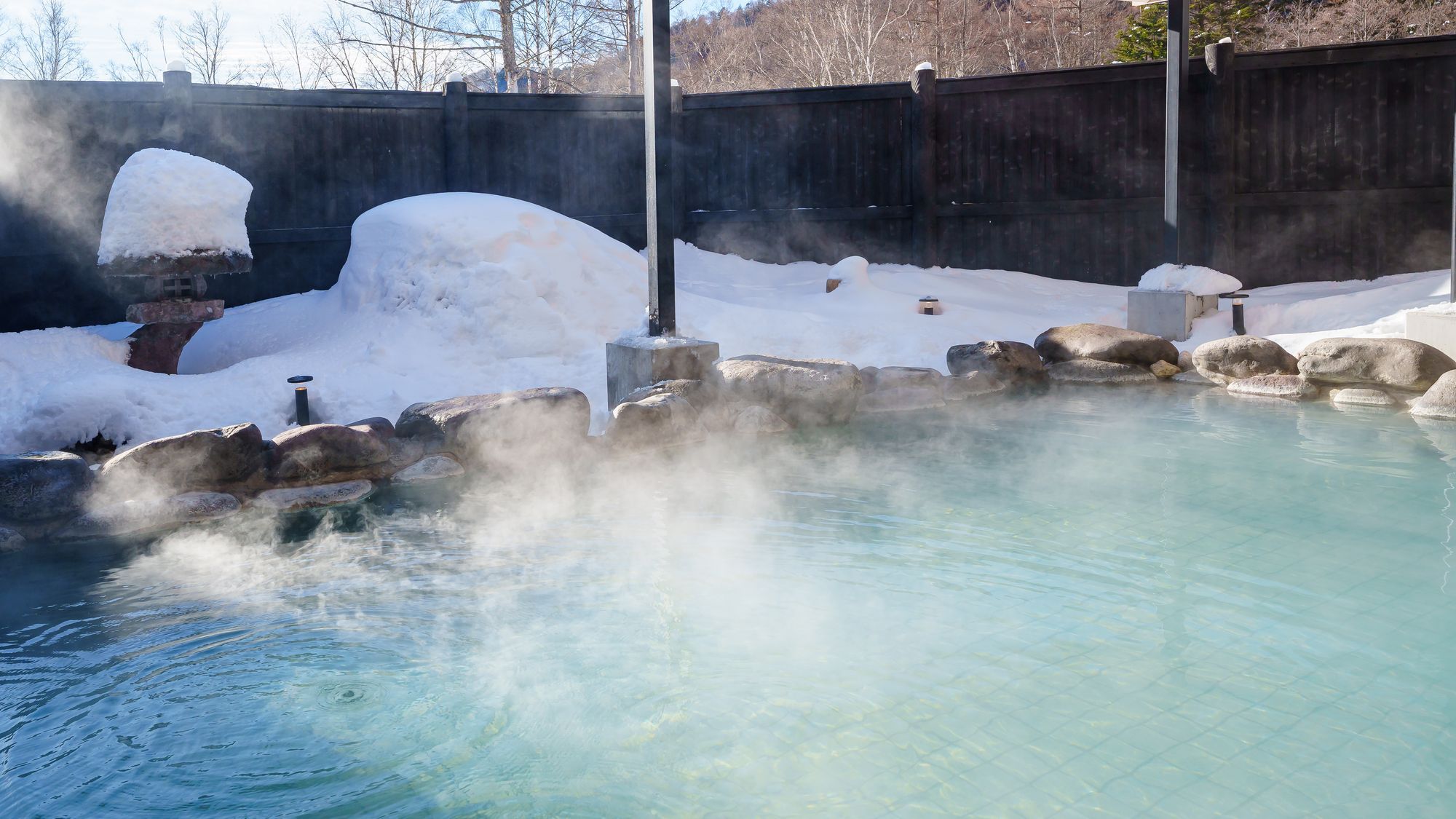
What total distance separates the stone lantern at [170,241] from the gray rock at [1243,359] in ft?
21.9

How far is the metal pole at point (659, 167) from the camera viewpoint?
6.90m

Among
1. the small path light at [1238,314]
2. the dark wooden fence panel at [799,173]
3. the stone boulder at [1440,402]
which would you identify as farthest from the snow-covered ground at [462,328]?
the dark wooden fence panel at [799,173]

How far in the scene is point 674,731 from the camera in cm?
307

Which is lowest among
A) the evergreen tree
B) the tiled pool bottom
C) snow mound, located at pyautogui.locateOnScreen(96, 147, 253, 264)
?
the tiled pool bottom

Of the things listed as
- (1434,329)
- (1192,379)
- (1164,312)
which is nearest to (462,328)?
(1192,379)

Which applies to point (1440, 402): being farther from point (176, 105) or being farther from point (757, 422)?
point (176, 105)

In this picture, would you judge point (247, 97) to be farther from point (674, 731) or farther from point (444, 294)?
point (674, 731)

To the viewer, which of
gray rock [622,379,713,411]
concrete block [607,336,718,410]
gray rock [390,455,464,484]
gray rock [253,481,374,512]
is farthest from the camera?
concrete block [607,336,718,410]

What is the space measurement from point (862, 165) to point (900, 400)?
4.57m

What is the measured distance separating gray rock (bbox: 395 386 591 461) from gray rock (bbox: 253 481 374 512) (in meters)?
0.58

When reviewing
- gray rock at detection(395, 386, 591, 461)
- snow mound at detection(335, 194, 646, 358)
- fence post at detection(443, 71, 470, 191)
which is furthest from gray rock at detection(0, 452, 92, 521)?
fence post at detection(443, 71, 470, 191)

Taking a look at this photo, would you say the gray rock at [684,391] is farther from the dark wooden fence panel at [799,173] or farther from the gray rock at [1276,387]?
the dark wooden fence panel at [799,173]

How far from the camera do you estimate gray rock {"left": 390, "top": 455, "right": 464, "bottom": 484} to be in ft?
19.8

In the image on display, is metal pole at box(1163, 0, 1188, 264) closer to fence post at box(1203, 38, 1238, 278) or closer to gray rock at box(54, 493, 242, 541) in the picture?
fence post at box(1203, 38, 1238, 278)
